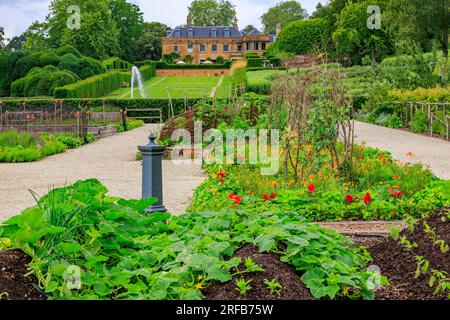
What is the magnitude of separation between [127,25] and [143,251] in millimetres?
81968

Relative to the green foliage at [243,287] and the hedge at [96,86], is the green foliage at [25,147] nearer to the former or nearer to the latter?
the green foliage at [243,287]

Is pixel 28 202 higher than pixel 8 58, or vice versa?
pixel 8 58

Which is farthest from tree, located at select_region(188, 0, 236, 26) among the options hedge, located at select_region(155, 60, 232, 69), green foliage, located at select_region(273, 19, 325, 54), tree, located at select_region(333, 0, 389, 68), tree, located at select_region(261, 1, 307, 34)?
tree, located at select_region(333, 0, 389, 68)

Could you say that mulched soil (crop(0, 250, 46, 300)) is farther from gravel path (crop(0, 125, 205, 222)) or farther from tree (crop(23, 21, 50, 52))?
tree (crop(23, 21, 50, 52))

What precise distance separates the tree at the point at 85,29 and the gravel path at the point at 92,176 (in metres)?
47.4

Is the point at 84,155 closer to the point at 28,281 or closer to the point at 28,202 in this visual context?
the point at 28,202

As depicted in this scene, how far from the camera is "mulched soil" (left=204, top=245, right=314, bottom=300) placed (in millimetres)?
3699

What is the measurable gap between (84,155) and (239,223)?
470 inches

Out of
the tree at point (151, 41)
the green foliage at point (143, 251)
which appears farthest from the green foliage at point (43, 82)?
the tree at point (151, 41)

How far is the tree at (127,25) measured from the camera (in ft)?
269

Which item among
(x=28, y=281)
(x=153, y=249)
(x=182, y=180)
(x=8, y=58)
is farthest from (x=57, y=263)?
(x=8, y=58)

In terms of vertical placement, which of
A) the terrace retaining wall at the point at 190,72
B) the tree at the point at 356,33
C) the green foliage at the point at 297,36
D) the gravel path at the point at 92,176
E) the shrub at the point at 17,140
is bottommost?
the gravel path at the point at 92,176

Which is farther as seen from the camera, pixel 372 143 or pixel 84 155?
pixel 372 143

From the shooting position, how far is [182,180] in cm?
1118
